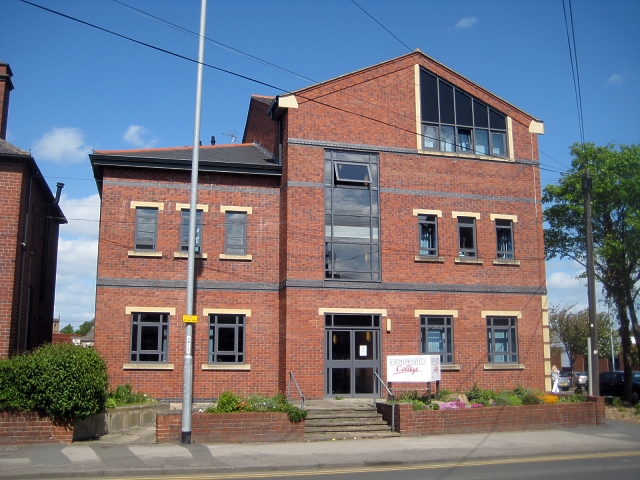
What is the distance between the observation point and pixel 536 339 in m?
24.0

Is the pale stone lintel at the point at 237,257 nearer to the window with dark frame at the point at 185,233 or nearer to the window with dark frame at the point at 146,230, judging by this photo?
the window with dark frame at the point at 185,233

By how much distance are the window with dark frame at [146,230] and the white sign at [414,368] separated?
8.83 m

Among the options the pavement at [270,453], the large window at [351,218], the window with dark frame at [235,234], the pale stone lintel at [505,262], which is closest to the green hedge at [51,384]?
the pavement at [270,453]

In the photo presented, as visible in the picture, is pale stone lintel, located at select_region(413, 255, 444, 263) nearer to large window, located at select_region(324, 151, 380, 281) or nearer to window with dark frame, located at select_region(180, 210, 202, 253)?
large window, located at select_region(324, 151, 380, 281)

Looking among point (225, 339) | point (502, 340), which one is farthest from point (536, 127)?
point (225, 339)

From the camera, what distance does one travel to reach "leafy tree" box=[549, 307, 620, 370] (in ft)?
187

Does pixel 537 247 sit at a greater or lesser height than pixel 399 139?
lesser

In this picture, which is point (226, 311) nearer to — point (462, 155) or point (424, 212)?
point (424, 212)

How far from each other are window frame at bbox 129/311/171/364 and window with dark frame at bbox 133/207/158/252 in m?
2.18

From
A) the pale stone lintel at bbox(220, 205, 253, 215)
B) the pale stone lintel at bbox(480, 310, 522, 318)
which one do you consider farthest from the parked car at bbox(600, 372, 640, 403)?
the pale stone lintel at bbox(220, 205, 253, 215)

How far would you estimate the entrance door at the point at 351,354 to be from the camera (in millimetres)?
21594

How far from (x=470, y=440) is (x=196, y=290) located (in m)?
9.95

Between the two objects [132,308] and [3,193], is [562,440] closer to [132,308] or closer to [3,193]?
[132,308]

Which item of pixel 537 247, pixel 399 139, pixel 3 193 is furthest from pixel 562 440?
pixel 3 193
